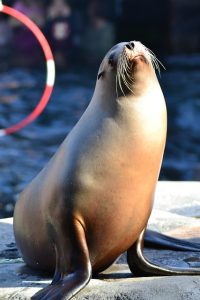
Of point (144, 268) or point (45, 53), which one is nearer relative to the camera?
point (144, 268)

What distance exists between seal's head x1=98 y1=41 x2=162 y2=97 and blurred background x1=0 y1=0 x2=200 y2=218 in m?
12.4

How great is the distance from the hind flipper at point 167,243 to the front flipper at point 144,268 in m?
0.57

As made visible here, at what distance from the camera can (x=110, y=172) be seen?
4.92m

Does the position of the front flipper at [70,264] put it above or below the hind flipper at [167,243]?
above

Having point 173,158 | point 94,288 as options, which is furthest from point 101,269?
point 173,158

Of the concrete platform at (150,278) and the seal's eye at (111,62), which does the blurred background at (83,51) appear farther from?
the seal's eye at (111,62)

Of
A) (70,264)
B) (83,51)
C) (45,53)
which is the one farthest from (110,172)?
(83,51)

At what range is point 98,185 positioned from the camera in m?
4.91

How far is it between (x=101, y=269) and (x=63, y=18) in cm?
1889

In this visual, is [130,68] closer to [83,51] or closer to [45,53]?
[45,53]

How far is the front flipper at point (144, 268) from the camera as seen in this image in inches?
198

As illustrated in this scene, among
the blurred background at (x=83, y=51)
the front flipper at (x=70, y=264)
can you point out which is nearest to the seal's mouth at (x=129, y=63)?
the front flipper at (x=70, y=264)

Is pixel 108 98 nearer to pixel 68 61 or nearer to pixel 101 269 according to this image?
pixel 101 269

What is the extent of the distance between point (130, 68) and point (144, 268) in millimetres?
1140
